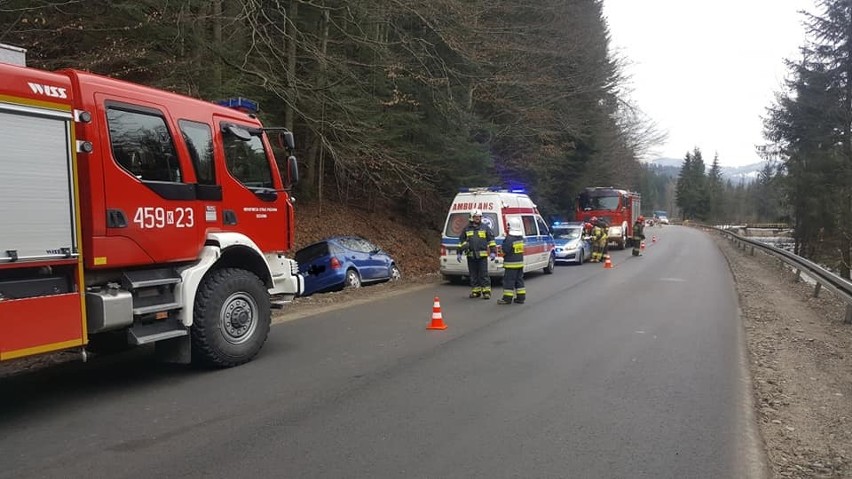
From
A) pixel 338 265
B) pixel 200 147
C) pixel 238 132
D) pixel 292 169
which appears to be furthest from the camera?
pixel 338 265

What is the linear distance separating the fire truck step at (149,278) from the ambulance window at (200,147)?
3.44 ft

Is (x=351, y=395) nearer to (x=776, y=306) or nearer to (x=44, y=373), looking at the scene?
(x=44, y=373)

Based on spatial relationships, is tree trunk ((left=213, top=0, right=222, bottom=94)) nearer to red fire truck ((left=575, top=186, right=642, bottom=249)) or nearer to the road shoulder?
the road shoulder

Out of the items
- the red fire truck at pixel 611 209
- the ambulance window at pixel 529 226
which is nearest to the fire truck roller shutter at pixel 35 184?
the ambulance window at pixel 529 226

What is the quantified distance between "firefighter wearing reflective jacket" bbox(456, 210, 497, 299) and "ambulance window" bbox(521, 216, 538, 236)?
307 cm

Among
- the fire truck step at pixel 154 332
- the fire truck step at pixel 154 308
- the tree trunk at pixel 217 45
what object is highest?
the tree trunk at pixel 217 45

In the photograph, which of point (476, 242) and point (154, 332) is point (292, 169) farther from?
point (476, 242)

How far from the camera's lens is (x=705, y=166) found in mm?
120812

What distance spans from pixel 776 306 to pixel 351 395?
32.6 ft

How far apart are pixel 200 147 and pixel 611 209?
1016 inches

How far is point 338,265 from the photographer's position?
47.5 feet

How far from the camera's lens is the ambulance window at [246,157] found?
696 cm

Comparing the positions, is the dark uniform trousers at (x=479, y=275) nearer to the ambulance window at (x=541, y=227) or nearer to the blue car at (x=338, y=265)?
the blue car at (x=338, y=265)

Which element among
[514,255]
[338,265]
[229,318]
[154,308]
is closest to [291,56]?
[338,265]
